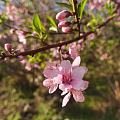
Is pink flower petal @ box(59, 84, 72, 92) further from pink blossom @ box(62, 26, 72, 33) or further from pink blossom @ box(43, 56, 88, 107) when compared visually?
pink blossom @ box(62, 26, 72, 33)

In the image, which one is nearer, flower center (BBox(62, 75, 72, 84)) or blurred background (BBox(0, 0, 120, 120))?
flower center (BBox(62, 75, 72, 84))

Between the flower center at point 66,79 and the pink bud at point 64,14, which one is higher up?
the pink bud at point 64,14

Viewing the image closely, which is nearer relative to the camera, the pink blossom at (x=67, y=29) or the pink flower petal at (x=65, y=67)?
the pink flower petal at (x=65, y=67)

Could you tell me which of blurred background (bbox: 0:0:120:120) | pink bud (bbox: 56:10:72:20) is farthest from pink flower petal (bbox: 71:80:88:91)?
blurred background (bbox: 0:0:120:120)

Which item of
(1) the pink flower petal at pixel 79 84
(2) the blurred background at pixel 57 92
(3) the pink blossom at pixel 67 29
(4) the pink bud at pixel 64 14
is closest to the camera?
(1) the pink flower petal at pixel 79 84

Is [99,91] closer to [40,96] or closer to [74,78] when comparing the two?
[40,96]

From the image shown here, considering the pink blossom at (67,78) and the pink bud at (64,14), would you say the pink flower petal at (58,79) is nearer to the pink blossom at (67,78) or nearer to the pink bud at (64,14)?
the pink blossom at (67,78)

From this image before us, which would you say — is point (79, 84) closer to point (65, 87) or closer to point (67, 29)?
point (65, 87)

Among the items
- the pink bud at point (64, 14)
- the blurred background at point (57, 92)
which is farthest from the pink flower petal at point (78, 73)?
the blurred background at point (57, 92)

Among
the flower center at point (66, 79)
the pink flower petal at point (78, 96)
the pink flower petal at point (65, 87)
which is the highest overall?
the flower center at point (66, 79)

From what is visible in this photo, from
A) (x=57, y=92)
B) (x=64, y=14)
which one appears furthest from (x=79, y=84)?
(x=57, y=92)
